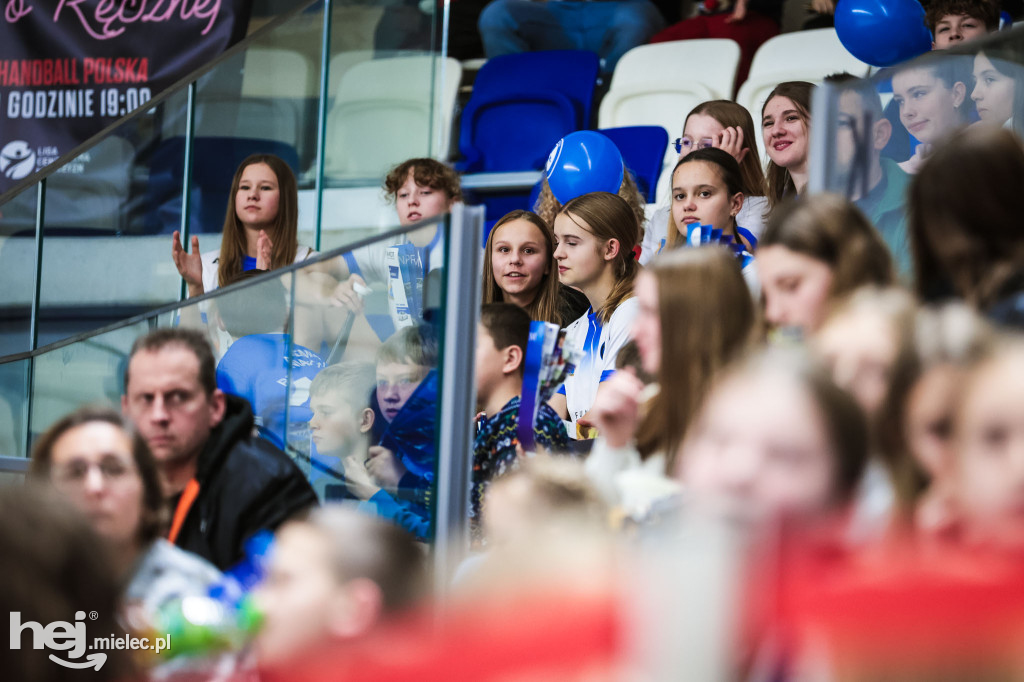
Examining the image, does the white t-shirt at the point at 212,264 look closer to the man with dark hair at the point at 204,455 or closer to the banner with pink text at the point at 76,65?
the banner with pink text at the point at 76,65

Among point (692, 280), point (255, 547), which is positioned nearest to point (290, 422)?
point (255, 547)

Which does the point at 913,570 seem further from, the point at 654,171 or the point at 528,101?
the point at 528,101

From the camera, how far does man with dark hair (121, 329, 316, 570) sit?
1.94 meters

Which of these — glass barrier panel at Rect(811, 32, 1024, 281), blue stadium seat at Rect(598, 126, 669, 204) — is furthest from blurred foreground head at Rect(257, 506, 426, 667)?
blue stadium seat at Rect(598, 126, 669, 204)

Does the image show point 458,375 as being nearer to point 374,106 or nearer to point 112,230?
point 374,106

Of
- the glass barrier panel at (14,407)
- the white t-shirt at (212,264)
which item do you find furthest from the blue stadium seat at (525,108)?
the glass barrier panel at (14,407)

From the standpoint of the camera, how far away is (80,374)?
2.68 m

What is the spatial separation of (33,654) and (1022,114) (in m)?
1.40

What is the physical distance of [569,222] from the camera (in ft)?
10.2

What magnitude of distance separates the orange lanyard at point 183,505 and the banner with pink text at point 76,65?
9.73 ft

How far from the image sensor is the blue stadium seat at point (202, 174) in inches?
156

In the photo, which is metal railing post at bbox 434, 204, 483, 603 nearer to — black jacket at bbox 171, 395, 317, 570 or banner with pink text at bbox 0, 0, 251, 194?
black jacket at bbox 171, 395, 317, 570

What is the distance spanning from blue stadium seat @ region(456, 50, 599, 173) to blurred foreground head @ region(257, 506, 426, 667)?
3510mm

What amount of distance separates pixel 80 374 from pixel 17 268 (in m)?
1.63
